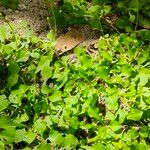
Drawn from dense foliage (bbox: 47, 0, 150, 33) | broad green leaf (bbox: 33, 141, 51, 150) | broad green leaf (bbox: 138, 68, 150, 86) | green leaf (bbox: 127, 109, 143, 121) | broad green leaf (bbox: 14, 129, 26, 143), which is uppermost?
dense foliage (bbox: 47, 0, 150, 33)

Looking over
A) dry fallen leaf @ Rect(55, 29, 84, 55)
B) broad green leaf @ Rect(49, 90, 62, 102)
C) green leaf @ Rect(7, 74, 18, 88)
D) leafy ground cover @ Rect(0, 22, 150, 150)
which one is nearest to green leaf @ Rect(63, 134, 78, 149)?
leafy ground cover @ Rect(0, 22, 150, 150)

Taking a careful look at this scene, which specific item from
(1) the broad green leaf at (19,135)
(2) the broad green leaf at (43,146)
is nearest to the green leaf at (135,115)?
(2) the broad green leaf at (43,146)

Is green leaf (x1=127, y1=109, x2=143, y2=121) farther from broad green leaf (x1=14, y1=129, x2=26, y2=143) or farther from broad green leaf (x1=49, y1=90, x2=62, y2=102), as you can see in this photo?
broad green leaf (x1=14, y1=129, x2=26, y2=143)

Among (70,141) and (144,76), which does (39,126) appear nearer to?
(70,141)

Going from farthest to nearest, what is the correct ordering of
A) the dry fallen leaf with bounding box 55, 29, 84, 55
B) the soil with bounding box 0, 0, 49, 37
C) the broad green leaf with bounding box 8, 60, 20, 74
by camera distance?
the soil with bounding box 0, 0, 49, 37
the dry fallen leaf with bounding box 55, 29, 84, 55
the broad green leaf with bounding box 8, 60, 20, 74

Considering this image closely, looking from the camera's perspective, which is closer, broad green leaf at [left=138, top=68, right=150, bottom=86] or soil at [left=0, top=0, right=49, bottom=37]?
broad green leaf at [left=138, top=68, right=150, bottom=86]

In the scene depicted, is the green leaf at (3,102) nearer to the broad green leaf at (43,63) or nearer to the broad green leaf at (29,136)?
the broad green leaf at (29,136)

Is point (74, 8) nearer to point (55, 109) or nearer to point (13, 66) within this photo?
point (13, 66)

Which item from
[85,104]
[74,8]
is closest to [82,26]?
[74,8]
